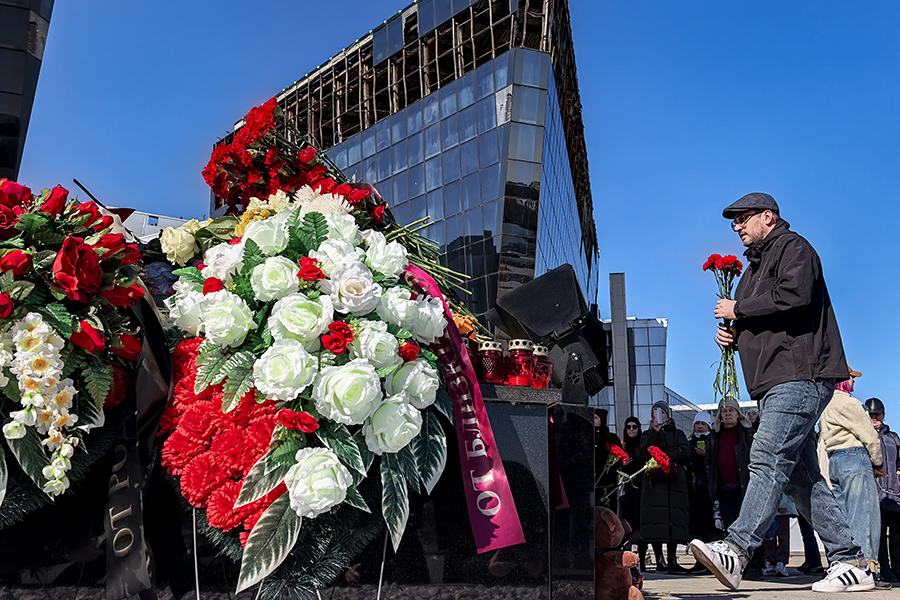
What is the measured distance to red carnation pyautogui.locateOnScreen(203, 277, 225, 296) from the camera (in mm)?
2311

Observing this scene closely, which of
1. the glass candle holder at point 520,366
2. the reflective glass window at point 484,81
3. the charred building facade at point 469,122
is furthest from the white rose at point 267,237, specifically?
the reflective glass window at point 484,81

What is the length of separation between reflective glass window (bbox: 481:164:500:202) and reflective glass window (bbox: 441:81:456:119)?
3.46 m

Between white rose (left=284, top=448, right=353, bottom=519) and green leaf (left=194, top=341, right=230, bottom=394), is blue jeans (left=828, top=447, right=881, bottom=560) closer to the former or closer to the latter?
white rose (left=284, top=448, right=353, bottom=519)

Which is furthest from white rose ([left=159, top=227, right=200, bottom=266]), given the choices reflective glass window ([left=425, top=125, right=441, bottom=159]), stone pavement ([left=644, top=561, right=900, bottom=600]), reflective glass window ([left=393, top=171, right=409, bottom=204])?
reflective glass window ([left=393, top=171, right=409, bottom=204])

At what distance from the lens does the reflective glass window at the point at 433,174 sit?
27.8 meters

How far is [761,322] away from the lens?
371 centimetres

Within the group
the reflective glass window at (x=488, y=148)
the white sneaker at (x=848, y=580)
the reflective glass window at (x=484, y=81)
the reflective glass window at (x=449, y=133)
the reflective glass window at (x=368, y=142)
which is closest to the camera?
the white sneaker at (x=848, y=580)

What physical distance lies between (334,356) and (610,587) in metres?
1.61

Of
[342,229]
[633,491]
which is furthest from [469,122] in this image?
[342,229]

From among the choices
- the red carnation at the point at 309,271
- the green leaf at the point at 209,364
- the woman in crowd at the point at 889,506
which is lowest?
the woman in crowd at the point at 889,506

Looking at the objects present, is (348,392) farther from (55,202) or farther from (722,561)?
(722,561)

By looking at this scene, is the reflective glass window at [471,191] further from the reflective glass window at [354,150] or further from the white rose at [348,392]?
the white rose at [348,392]

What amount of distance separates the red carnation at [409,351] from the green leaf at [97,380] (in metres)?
0.86

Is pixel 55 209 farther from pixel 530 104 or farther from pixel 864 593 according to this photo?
pixel 530 104
